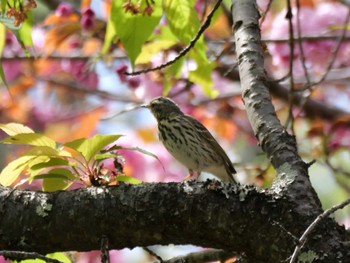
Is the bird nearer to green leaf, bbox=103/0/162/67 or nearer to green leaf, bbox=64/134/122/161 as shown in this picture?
green leaf, bbox=103/0/162/67

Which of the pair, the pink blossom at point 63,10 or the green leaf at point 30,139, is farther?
the pink blossom at point 63,10

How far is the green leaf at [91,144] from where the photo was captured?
71.1 inches

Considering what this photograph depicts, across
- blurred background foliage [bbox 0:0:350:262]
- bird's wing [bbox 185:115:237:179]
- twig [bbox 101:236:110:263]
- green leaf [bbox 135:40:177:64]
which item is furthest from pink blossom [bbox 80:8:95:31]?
twig [bbox 101:236:110:263]

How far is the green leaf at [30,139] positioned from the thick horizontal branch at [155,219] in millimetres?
122

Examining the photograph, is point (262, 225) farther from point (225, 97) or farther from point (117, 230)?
point (225, 97)

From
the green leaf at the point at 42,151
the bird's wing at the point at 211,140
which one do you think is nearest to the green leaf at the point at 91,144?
the green leaf at the point at 42,151

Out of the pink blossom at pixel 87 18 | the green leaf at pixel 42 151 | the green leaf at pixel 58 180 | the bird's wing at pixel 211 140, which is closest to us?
the green leaf at pixel 42 151

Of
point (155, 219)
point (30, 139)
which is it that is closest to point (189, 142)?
point (30, 139)

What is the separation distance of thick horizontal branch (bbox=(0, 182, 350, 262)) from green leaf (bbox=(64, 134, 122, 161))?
0.12m

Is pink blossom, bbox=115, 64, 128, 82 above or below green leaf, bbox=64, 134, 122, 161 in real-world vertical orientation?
above

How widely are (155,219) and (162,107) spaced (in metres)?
2.59

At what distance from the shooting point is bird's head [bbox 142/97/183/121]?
13.7 feet

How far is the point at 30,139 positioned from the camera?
70.7 inches

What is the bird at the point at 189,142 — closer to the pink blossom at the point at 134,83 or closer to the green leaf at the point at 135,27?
the pink blossom at the point at 134,83
